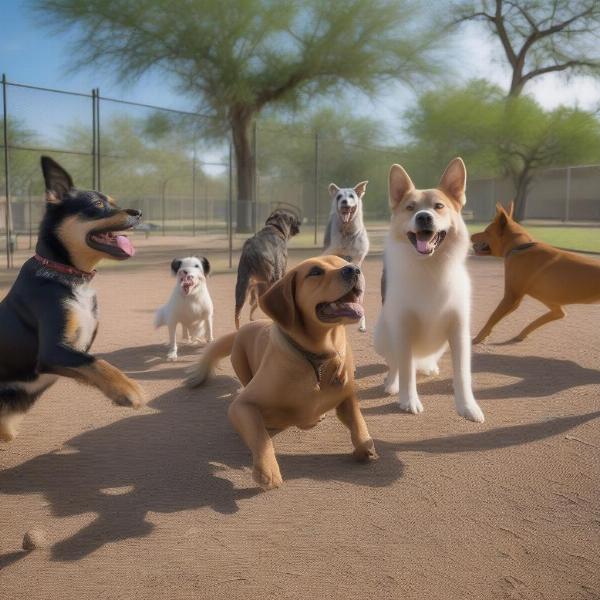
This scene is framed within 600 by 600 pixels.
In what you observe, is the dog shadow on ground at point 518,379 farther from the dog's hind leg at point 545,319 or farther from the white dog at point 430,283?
the dog's hind leg at point 545,319

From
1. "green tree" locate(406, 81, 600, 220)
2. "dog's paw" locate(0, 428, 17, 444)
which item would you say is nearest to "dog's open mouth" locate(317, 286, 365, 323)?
"dog's paw" locate(0, 428, 17, 444)

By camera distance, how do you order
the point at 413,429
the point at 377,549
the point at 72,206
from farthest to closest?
the point at 413,429
the point at 72,206
the point at 377,549

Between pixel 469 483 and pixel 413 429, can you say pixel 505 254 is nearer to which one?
pixel 413 429

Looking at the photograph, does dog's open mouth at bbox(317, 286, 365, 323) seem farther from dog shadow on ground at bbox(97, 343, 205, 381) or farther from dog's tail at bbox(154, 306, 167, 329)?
dog's tail at bbox(154, 306, 167, 329)

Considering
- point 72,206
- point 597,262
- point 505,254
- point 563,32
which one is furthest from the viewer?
point 563,32

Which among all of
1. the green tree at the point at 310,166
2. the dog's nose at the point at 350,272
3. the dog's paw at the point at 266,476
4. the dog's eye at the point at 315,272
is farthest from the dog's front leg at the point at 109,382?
the green tree at the point at 310,166

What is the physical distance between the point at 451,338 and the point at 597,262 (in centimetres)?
227

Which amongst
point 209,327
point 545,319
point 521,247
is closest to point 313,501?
point 209,327

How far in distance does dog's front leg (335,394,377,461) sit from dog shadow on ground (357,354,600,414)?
2.81 feet

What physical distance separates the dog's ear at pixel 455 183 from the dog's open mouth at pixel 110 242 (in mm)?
2083

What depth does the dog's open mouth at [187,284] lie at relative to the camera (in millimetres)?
5941

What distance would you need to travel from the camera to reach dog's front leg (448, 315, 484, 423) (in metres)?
4.03

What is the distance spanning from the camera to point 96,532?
2.69 metres

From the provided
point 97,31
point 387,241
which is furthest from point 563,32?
point 387,241
